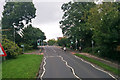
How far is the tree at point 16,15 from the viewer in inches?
1439

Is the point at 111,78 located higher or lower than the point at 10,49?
lower

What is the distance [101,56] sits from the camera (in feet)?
77.5

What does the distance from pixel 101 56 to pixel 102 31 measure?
7.57 metres

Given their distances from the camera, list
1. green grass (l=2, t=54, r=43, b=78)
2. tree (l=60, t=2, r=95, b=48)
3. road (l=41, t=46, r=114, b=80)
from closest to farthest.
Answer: green grass (l=2, t=54, r=43, b=78) < road (l=41, t=46, r=114, b=80) < tree (l=60, t=2, r=95, b=48)

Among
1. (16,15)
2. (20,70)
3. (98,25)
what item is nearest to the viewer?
(20,70)

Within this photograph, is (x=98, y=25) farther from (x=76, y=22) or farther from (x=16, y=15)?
(x=16, y=15)

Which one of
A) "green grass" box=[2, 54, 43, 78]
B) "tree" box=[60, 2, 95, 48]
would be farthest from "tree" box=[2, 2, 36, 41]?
"green grass" box=[2, 54, 43, 78]

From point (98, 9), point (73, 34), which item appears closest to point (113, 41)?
point (98, 9)

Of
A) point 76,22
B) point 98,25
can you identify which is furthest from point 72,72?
point 76,22

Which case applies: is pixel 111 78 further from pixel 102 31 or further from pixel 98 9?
pixel 98 9

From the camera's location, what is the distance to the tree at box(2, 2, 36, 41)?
1439 inches

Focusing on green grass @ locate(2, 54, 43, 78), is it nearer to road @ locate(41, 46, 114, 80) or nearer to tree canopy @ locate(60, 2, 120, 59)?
road @ locate(41, 46, 114, 80)

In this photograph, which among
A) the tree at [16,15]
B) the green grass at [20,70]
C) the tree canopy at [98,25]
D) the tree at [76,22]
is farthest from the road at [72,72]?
the tree at [16,15]

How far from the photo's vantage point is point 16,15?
36.9m
